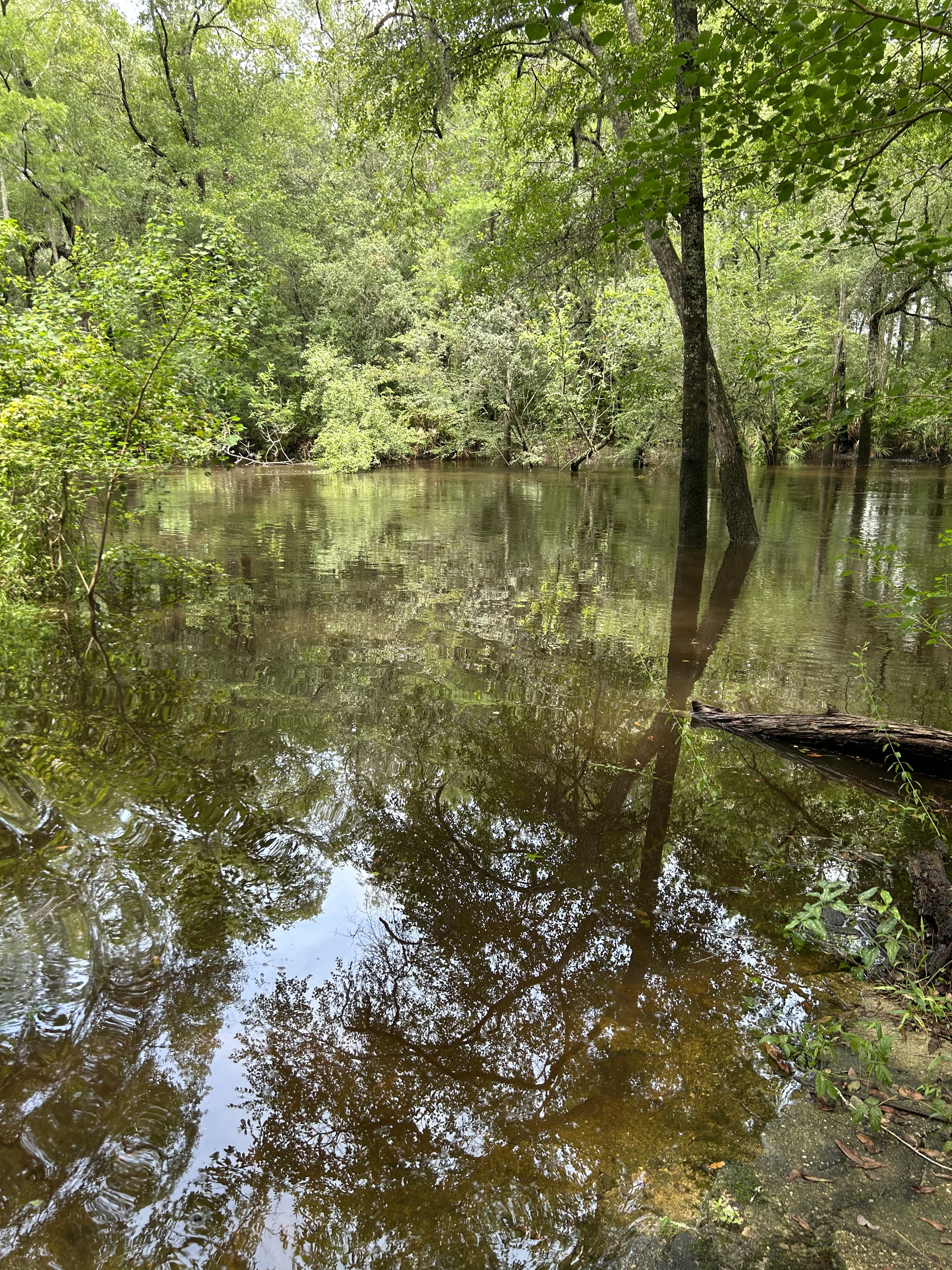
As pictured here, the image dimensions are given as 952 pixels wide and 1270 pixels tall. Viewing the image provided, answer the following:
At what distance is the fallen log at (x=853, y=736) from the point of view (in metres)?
4.29

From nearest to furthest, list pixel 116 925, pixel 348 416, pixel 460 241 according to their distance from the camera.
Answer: pixel 116 925
pixel 460 241
pixel 348 416

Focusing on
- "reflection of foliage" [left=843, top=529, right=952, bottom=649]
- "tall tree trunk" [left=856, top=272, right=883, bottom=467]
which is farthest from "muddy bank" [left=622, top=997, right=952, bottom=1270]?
"tall tree trunk" [left=856, top=272, right=883, bottom=467]

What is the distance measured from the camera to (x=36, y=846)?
3650mm

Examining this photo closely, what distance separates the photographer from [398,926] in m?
3.18

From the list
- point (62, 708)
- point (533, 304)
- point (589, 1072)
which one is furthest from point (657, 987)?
point (533, 304)

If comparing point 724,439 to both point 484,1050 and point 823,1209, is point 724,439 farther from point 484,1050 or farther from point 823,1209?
point 823,1209

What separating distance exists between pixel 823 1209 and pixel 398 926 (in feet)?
6.15

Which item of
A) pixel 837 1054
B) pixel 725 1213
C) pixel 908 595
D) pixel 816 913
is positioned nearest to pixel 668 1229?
pixel 725 1213

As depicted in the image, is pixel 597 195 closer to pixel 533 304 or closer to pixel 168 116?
pixel 533 304

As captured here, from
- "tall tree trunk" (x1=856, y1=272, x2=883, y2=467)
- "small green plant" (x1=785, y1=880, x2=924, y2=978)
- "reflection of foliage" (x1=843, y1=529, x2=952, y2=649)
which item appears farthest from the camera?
"tall tree trunk" (x1=856, y1=272, x2=883, y2=467)

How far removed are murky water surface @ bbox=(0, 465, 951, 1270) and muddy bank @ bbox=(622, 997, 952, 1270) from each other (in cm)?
9

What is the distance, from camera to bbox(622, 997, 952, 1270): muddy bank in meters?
1.75

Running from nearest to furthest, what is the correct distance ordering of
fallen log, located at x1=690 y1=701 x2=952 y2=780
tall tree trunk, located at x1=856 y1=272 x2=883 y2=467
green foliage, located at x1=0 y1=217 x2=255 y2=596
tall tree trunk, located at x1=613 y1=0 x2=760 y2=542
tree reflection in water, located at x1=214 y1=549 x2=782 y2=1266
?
1. tree reflection in water, located at x1=214 y1=549 x2=782 y2=1266
2. fallen log, located at x1=690 y1=701 x2=952 y2=780
3. green foliage, located at x1=0 y1=217 x2=255 y2=596
4. tall tree trunk, located at x1=613 y1=0 x2=760 y2=542
5. tall tree trunk, located at x1=856 y1=272 x2=883 y2=467

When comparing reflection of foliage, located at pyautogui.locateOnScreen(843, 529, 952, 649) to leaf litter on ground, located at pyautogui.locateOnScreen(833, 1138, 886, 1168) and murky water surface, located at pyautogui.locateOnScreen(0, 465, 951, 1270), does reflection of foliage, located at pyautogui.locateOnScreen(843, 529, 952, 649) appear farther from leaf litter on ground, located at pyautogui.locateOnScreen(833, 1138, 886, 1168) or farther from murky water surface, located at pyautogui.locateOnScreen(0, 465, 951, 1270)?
leaf litter on ground, located at pyautogui.locateOnScreen(833, 1138, 886, 1168)
